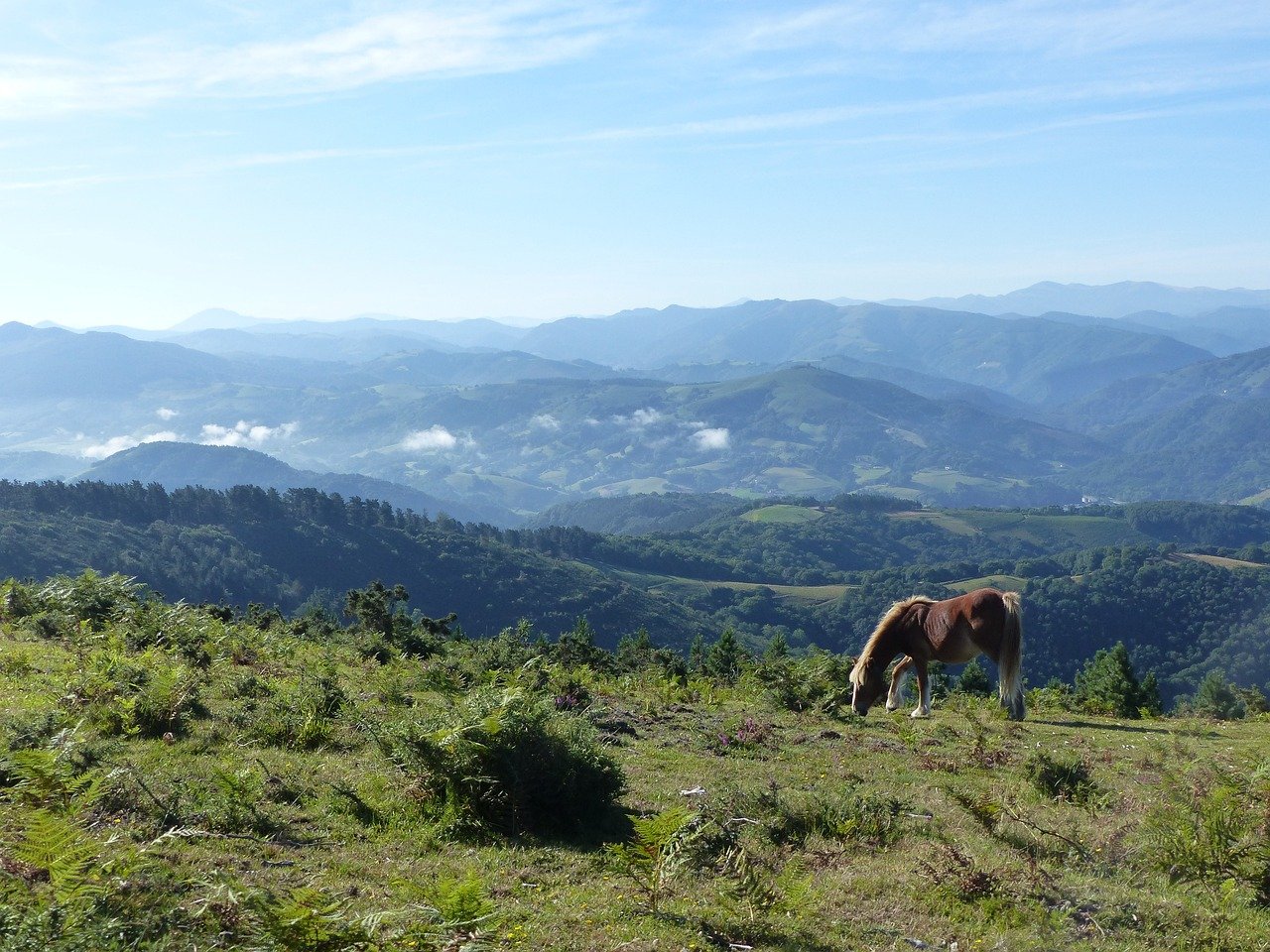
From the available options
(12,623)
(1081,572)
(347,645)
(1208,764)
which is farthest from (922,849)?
(1081,572)

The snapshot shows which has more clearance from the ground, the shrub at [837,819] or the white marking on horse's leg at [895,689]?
the shrub at [837,819]

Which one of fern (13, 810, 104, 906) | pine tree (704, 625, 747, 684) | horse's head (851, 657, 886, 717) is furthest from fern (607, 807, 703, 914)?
pine tree (704, 625, 747, 684)

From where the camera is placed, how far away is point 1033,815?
955 centimetres

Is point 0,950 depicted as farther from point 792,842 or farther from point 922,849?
point 922,849

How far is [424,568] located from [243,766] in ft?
495

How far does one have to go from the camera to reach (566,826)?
28.4 feet

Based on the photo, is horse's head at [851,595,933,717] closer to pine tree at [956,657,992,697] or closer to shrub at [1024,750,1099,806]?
shrub at [1024,750,1099,806]

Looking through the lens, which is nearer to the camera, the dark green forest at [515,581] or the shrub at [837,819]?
the shrub at [837,819]

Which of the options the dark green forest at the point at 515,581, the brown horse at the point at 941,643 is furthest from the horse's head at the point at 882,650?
the dark green forest at the point at 515,581

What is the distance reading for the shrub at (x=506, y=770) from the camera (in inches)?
332

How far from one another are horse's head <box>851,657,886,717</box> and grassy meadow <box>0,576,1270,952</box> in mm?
1948

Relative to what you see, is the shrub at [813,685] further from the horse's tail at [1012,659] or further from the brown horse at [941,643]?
the horse's tail at [1012,659]

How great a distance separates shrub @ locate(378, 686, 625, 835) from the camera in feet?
27.7

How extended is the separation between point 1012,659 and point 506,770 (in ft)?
34.9
